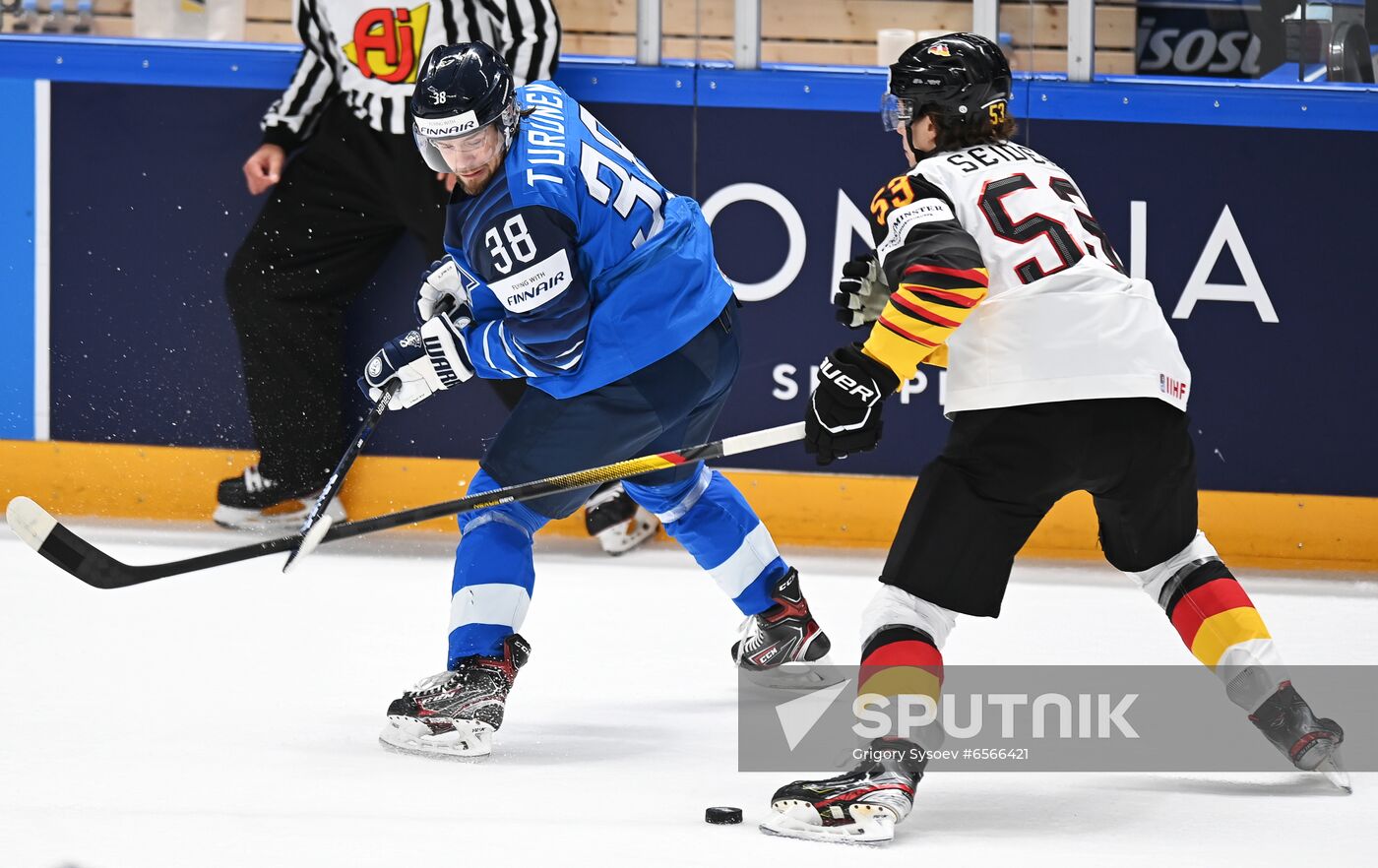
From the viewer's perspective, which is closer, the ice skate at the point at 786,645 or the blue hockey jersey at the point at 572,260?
the blue hockey jersey at the point at 572,260

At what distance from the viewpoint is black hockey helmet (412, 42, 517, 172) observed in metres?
2.90

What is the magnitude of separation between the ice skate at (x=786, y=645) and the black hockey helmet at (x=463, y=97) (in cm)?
102

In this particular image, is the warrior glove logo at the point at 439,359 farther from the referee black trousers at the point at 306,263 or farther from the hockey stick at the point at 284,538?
the referee black trousers at the point at 306,263

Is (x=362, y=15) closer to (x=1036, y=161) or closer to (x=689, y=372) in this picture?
(x=689, y=372)

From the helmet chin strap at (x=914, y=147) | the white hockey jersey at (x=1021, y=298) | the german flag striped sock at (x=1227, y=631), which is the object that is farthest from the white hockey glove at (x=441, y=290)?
the german flag striped sock at (x=1227, y=631)

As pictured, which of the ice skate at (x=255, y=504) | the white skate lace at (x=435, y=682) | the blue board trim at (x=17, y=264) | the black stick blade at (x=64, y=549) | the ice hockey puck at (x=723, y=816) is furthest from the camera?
the blue board trim at (x=17, y=264)

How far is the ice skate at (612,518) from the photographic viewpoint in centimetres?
476

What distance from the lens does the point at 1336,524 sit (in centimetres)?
479

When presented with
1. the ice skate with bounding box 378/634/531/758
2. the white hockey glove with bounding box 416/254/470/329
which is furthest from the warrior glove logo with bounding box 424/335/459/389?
the ice skate with bounding box 378/634/531/758

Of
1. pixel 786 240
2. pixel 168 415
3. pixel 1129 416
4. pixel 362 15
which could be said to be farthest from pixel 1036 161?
pixel 168 415

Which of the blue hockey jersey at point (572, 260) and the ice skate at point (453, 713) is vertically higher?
the blue hockey jersey at point (572, 260)

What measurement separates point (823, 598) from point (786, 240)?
109 cm

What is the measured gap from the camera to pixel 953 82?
2.71m

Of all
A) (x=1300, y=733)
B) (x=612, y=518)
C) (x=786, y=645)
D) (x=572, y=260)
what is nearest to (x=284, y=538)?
(x=572, y=260)
